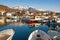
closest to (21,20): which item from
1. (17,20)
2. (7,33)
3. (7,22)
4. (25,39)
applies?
(17,20)

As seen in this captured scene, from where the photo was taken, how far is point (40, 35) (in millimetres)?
5090

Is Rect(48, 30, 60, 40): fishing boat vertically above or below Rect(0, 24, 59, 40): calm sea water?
above

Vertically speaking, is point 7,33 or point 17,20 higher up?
point 7,33

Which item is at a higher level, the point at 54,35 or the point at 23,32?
the point at 54,35

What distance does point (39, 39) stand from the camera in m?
5.07

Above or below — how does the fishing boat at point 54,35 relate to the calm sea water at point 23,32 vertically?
above

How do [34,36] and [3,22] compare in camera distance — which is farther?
[3,22]

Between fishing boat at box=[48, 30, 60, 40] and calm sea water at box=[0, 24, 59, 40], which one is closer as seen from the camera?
fishing boat at box=[48, 30, 60, 40]

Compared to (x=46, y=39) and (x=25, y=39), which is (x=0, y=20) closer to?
(x=25, y=39)

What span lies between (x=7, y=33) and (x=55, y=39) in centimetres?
163

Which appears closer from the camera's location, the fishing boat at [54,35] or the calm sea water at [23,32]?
the fishing boat at [54,35]

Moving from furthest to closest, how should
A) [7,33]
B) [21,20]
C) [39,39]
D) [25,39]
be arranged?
[21,20], [25,39], [7,33], [39,39]

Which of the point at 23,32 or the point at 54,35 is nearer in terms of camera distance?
the point at 54,35

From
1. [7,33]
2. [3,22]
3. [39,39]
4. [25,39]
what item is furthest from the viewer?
[3,22]
